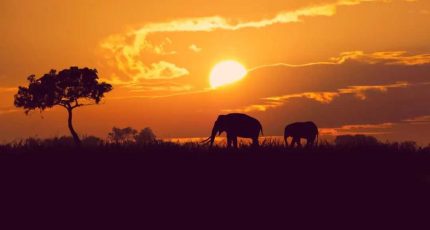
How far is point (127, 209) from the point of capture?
47.9ft

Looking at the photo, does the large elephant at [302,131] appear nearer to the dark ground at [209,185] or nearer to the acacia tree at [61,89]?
the dark ground at [209,185]

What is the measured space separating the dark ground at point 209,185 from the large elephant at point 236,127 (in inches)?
187

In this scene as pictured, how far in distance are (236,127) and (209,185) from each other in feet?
31.7

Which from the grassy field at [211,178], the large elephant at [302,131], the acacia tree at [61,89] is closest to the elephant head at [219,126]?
the grassy field at [211,178]

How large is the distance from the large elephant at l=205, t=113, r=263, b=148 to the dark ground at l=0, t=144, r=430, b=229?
4.76 m

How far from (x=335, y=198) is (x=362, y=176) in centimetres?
287

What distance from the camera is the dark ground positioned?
48.2ft

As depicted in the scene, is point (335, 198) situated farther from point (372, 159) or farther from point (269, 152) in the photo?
point (372, 159)

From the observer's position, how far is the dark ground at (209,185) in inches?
579

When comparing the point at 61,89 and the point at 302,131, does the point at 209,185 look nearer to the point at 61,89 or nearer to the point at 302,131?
the point at 302,131

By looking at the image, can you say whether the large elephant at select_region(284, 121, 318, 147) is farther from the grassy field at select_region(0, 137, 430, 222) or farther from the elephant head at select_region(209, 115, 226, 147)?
the grassy field at select_region(0, 137, 430, 222)

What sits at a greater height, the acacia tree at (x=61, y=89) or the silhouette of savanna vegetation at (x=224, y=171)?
the acacia tree at (x=61, y=89)

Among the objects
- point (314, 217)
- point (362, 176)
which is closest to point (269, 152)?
point (362, 176)

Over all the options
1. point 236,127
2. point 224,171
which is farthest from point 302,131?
point 224,171
